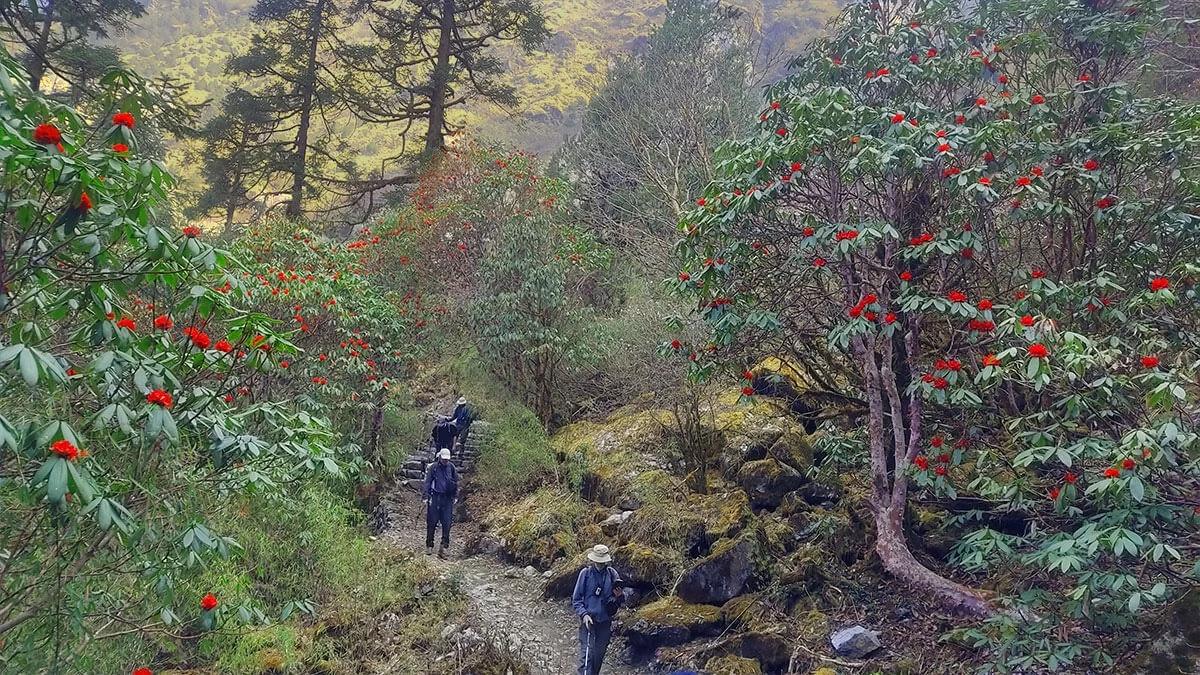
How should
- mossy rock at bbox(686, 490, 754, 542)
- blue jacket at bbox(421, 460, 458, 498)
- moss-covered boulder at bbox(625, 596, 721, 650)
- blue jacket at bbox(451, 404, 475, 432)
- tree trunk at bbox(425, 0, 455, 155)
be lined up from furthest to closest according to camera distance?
tree trunk at bbox(425, 0, 455, 155) → blue jacket at bbox(451, 404, 475, 432) → blue jacket at bbox(421, 460, 458, 498) → mossy rock at bbox(686, 490, 754, 542) → moss-covered boulder at bbox(625, 596, 721, 650)

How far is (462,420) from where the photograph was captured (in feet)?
40.7

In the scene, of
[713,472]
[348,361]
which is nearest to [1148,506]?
[713,472]

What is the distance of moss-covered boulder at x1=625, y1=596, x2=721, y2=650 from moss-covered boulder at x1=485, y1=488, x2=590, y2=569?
206cm

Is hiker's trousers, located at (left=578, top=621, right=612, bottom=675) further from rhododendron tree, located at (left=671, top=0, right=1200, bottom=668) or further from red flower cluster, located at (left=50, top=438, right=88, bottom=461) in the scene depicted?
red flower cluster, located at (left=50, top=438, right=88, bottom=461)

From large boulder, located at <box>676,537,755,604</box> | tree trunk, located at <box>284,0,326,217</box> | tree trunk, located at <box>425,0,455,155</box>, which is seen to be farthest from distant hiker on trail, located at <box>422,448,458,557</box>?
tree trunk, located at <box>425,0,455,155</box>

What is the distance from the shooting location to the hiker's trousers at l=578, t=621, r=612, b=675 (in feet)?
20.6

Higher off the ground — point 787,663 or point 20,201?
point 20,201

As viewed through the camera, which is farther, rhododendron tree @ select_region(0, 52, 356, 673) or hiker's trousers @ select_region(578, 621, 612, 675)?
hiker's trousers @ select_region(578, 621, 612, 675)

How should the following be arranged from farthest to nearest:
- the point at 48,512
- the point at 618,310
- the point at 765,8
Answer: the point at 765,8
the point at 618,310
the point at 48,512

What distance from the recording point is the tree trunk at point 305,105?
16.4 meters

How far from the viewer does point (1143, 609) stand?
14.7 feet

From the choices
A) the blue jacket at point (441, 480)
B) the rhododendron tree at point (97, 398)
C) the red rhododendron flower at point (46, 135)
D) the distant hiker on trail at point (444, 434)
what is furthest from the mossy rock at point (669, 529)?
the red rhododendron flower at point (46, 135)

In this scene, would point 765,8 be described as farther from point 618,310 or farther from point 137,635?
point 137,635

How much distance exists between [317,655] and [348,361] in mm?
4382
